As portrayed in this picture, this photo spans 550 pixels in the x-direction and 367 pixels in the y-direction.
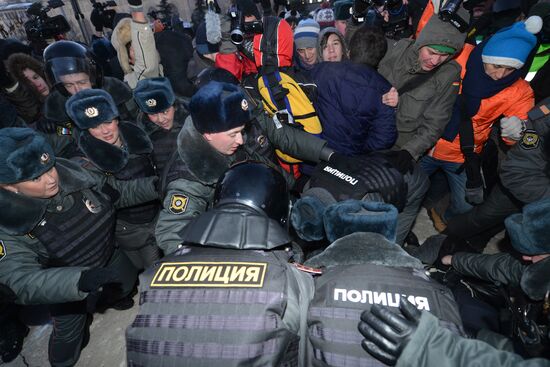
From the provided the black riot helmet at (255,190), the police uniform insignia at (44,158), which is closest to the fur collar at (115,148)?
the police uniform insignia at (44,158)

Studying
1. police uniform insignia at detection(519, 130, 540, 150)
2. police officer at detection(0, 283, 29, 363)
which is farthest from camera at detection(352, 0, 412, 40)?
police officer at detection(0, 283, 29, 363)

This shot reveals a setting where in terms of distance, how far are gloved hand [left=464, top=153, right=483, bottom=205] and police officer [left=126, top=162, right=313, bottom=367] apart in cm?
246

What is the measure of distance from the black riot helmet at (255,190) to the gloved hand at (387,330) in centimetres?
70

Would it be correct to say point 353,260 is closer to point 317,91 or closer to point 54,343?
point 317,91

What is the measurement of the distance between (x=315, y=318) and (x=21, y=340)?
344cm

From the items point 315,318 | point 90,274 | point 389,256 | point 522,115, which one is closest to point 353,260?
point 389,256

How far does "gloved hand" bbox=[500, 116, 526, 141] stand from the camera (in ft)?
7.97

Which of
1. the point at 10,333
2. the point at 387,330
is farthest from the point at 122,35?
the point at 387,330

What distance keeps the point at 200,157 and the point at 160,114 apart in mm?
1290

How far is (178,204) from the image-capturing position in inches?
73.5

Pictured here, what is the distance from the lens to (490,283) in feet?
7.18

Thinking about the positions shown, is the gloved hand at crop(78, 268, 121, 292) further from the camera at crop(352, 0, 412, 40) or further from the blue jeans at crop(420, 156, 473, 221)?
the camera at crop(352, 0, 412, 40)

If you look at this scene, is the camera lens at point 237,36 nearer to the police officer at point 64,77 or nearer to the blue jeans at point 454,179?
the police officer at point 64,77

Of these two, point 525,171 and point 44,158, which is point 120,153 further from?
point 525,171
